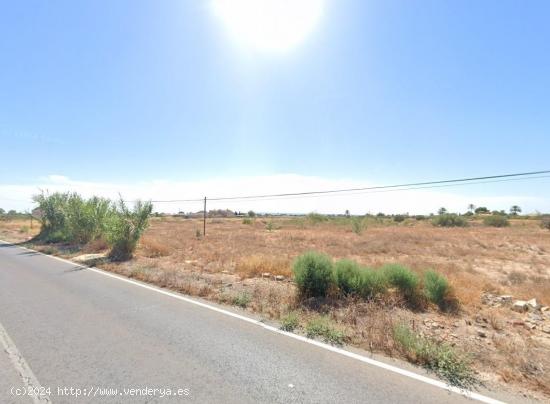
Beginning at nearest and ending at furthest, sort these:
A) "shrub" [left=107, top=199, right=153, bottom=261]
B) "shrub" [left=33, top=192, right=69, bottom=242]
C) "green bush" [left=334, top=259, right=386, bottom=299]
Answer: "green bush" [left=334, top=259, right=386, bottom=299] < "shrub" [left=107, top=199, right=153, bottom=261] < "shrub" [left=33, top=192, right=69, bottom=242]

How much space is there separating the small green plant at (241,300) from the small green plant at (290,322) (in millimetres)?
1344

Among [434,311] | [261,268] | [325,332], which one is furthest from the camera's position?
[261,268]

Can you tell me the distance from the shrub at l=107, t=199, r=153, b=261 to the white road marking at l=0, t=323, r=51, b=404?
948 centimetres

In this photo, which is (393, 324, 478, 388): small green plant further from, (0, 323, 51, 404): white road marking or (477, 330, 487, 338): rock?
(0, 323, 51, 404): white road marking

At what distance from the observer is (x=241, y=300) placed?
22.9 feet

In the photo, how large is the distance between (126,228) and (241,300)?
403 inches

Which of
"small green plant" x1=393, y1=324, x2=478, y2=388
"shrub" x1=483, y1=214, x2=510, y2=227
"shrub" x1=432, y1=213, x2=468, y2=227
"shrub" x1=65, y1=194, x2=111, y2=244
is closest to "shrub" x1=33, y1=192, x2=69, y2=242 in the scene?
"shrub" x1=65, y1=194, x2=111, y2=244

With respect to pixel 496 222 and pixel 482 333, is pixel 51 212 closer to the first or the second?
pixel 482 333

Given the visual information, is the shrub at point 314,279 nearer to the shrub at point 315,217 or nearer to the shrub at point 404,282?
the shrub at point 404,282

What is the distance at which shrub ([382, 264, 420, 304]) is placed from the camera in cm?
726

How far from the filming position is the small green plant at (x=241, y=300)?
22.4 feet

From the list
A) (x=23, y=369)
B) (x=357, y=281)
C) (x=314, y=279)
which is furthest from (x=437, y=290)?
(x=23, y=369)

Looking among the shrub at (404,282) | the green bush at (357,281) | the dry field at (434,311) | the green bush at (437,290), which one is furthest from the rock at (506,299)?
the green bush at (357,281)

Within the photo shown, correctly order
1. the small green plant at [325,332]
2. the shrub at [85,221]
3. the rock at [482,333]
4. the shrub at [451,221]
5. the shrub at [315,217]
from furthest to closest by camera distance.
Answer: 1. the shrub at [315,217]
2. the shrub at [451,221]
3. the shrub at [85,221]
4. the rock at [482,333]
5. the small green plant at [325,332]
